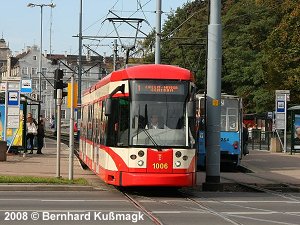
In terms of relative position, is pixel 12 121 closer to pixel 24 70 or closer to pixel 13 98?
pixel 13 98

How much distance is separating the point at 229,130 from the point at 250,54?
41.3 meters

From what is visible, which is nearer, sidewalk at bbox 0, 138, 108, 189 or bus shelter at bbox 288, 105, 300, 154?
sidewalk at bbox 0, 138, 108, 189

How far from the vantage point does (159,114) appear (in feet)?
63.0

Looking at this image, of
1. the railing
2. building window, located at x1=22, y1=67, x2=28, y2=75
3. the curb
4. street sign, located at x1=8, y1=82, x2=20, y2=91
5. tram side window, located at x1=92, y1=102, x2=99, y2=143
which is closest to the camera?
the curb

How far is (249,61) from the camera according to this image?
7212cm

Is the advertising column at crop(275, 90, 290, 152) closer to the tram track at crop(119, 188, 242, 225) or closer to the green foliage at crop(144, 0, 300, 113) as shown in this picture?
the green foliage at crop(144, 0, 300, 113)

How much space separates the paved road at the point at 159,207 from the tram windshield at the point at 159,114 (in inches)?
60.6

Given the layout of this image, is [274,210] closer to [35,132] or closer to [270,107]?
[35,132]

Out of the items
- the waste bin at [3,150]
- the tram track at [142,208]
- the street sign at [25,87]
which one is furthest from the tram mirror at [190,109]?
the street sign at [25,87]

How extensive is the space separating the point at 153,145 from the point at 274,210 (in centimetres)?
363

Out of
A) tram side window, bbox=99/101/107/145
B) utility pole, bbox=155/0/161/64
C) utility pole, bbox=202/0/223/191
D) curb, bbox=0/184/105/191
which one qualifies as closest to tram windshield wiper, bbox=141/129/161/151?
tram side window, bbox=99/101/107/145

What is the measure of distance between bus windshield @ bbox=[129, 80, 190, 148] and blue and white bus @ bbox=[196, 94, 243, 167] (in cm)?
1136

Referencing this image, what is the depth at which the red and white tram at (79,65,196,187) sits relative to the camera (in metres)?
18.8

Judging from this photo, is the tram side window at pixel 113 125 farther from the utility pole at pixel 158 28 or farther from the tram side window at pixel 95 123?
the utility pole at pixel 158 28
